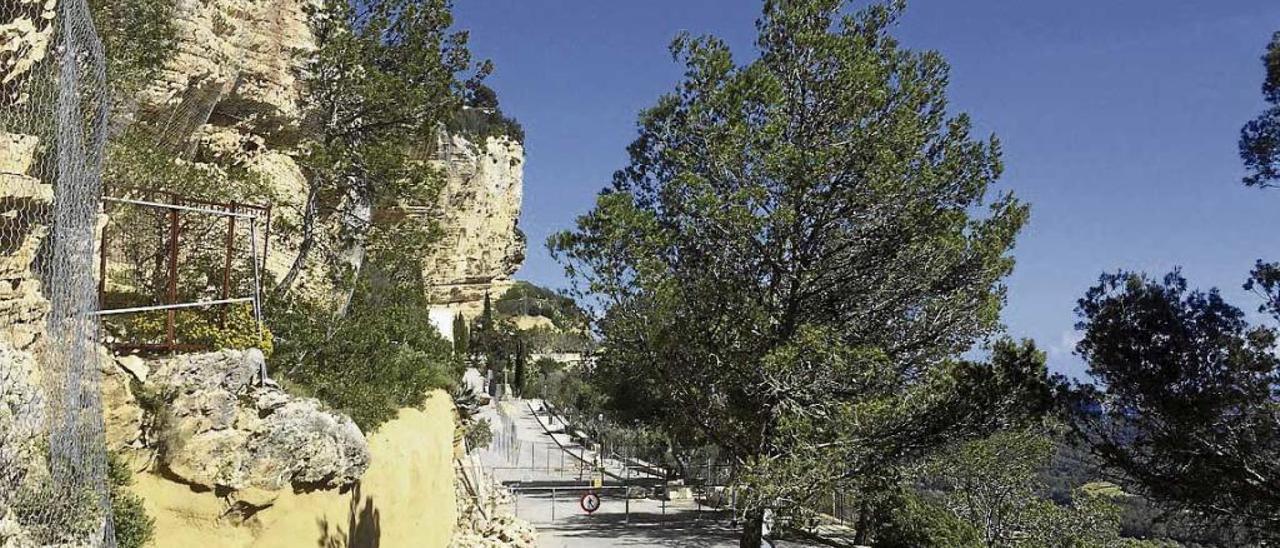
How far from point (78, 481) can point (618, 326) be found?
4.85m

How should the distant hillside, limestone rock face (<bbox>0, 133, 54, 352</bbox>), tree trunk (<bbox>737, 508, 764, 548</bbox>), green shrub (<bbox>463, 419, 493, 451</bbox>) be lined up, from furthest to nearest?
the distant hillside
green shrub (<bbox>463, 419, 493, 451</bbox>)
tree trunk (<bbox>737, 508, 764, 548</bbox>)
limestone rock face (<bbox>0, 133, 54, 352</bbox>)

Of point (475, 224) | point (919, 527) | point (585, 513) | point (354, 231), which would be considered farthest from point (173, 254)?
point (475, 224)

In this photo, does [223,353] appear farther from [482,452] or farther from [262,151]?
[482,452]

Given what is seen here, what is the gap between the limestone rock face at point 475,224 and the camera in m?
28.7

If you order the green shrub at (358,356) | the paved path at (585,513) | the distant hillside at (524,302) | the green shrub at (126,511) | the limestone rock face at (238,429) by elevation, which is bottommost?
the paved path at (585,513)

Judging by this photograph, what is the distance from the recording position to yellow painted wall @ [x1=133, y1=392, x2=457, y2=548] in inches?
316

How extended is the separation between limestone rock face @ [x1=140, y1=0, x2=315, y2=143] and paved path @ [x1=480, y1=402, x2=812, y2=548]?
9.07 metres

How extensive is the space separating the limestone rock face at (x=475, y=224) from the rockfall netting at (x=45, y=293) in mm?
20395

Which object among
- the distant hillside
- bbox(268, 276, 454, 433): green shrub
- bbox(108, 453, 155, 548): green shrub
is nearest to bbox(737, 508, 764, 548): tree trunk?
bbox(268, 276, 454, 433): green shrub

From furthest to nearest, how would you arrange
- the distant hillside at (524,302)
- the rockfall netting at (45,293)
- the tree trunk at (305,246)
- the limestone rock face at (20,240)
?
the distant hillside at (524,302)
the tree trunk at (305,246)
the limestone rock face at (20,240)
the rockfall netting at (45,293)

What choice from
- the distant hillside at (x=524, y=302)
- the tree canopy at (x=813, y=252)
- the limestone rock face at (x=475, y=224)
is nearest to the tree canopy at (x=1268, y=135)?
the tree canopy at (x=813, y=252)

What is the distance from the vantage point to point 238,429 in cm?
847

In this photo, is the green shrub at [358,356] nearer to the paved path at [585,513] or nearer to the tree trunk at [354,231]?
the tree trunk at [354,231]

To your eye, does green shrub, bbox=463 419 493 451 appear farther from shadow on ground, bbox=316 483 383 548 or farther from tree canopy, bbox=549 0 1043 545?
tree canopy, bbox=549 0 1043 545
